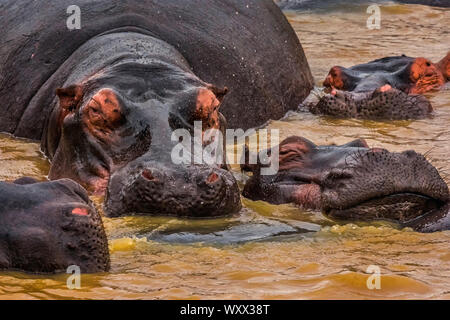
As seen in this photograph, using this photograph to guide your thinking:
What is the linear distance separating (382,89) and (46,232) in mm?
5052

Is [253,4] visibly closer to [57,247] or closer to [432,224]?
[432,224]

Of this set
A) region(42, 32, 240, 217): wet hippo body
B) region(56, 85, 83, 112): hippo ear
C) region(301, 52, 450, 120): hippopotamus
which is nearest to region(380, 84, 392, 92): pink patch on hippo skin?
region(301, 52, 450, 120): hippopotamus

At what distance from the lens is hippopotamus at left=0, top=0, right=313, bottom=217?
580 centimetres

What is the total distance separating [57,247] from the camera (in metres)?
4.41

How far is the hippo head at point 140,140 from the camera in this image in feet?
18.7

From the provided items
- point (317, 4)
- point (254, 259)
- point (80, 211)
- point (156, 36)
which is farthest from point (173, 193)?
point (317, 4)

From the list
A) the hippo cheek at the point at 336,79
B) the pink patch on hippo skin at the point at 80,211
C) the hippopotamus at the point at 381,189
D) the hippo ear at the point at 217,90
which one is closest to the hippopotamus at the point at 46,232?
the pink patch on hippo skin at the point at 80,211

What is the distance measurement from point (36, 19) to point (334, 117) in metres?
2.38

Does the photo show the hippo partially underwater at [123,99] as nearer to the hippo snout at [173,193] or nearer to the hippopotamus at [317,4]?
the hippo snout at [173,193]

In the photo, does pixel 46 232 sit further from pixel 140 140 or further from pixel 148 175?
pixel 140 140

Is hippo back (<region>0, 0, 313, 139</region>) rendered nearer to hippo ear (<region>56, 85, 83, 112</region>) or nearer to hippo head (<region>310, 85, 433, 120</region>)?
hippo head (<region>310, 85, 433, 120</region>)

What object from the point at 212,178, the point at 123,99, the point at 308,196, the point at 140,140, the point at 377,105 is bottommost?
the point at 308,196

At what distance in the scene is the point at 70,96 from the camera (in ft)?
22.1
